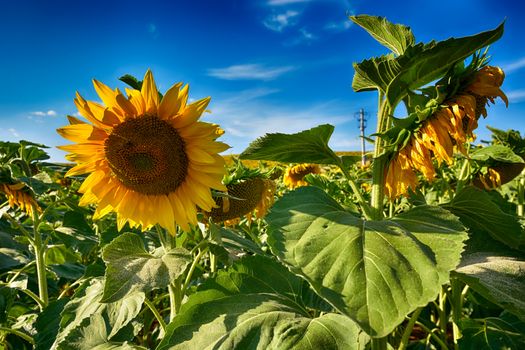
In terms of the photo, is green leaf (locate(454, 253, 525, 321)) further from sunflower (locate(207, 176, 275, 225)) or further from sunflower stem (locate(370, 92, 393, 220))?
sunflower (locate(207, 176, 275, 225))

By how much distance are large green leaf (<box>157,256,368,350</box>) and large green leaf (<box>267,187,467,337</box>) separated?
233 millimetres

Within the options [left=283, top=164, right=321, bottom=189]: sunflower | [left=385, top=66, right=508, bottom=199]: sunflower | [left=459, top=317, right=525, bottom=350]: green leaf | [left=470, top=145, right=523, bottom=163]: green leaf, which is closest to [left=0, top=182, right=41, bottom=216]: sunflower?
[left=385, top=66, right=508, bottom=199]: sunflower

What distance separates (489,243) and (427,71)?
0.68 m

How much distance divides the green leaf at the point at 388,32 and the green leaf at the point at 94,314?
39.8 inches

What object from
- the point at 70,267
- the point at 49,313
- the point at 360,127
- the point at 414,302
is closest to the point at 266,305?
the point at 414,302

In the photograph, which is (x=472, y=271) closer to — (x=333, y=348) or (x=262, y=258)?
(x=333, y=348)

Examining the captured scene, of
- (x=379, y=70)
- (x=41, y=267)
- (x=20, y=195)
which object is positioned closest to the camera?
(x=379, y=70)

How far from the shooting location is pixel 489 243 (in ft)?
5.09

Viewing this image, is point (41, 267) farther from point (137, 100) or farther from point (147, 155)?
point (137, 100)

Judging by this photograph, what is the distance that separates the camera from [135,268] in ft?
4.04

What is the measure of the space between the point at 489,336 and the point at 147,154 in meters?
1.35

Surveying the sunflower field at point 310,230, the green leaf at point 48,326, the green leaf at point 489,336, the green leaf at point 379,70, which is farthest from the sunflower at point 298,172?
the green leaf at point 379,70

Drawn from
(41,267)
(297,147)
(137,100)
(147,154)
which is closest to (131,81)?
(137,100)

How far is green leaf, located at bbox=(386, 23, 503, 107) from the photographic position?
1106mm
